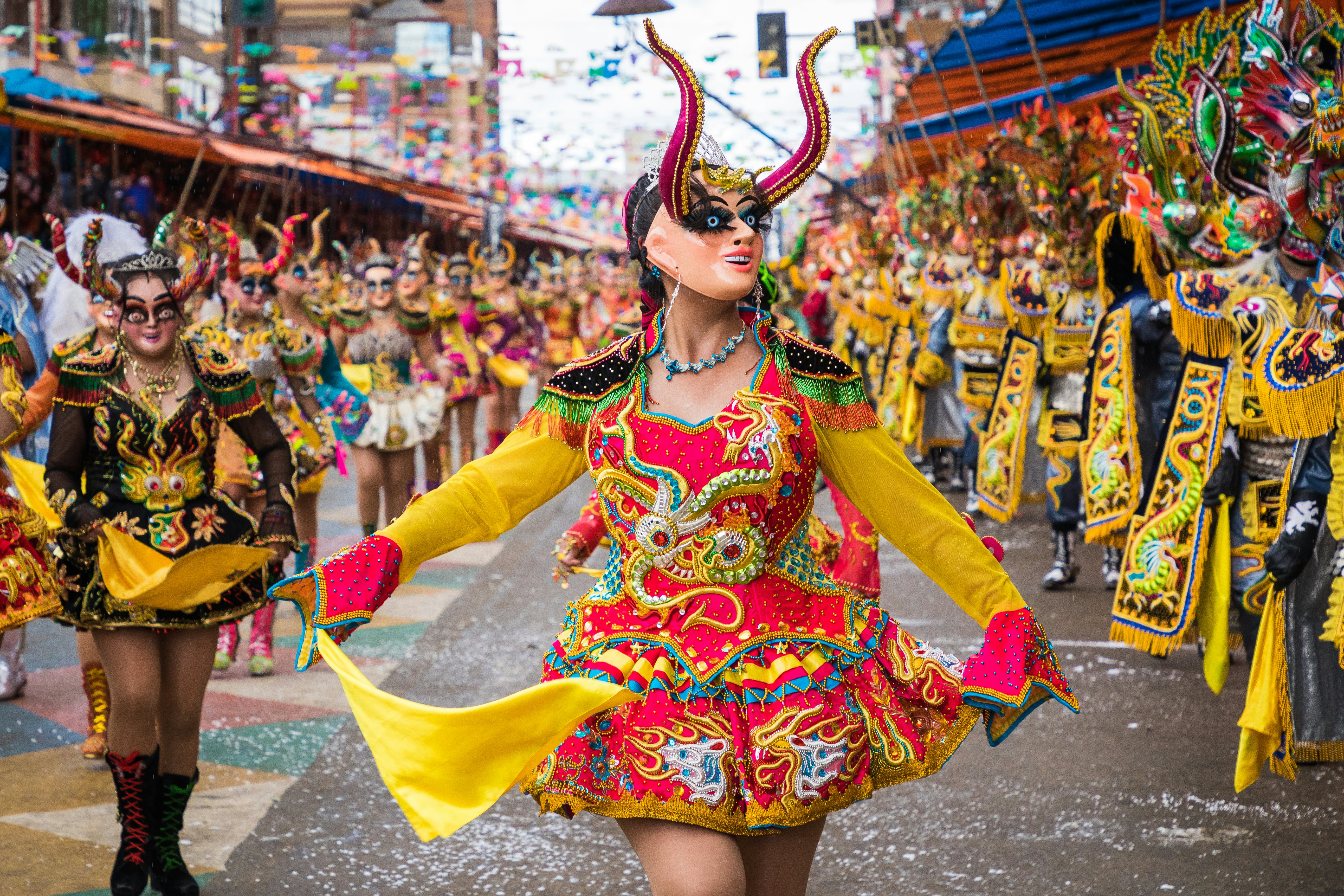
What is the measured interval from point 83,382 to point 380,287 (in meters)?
5.27

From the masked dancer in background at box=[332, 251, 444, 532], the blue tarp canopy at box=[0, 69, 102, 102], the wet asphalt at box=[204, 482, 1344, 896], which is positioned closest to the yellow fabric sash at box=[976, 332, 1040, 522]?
the wet asphalt at box=[204, 482, 1344, 896]

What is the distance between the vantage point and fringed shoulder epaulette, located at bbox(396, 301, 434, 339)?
9844 millimetres

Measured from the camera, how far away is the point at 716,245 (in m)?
2.97

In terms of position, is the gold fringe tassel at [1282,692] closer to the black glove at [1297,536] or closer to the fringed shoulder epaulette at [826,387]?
the black glove at [1297,536]

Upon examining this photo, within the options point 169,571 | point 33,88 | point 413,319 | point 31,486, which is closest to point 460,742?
point 169,571

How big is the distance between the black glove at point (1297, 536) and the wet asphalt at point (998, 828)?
35.2 inches

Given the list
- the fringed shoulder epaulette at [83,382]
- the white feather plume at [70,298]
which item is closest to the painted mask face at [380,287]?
the white feather plume at [70,298]

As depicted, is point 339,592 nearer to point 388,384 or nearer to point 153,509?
point 153,509

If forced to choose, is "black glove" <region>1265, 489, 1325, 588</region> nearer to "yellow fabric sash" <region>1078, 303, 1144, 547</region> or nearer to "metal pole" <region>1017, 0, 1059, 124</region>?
"yellow fabric sash" <region>1078, 303, 1144, 547</region>

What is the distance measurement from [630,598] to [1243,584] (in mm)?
3363

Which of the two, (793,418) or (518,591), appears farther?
(518,591)

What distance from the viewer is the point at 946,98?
13.0 m

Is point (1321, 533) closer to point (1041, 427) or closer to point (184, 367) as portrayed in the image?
point (184, 367)

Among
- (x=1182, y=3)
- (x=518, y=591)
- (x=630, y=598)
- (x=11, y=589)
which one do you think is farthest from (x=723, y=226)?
(x=1182, y=3)
